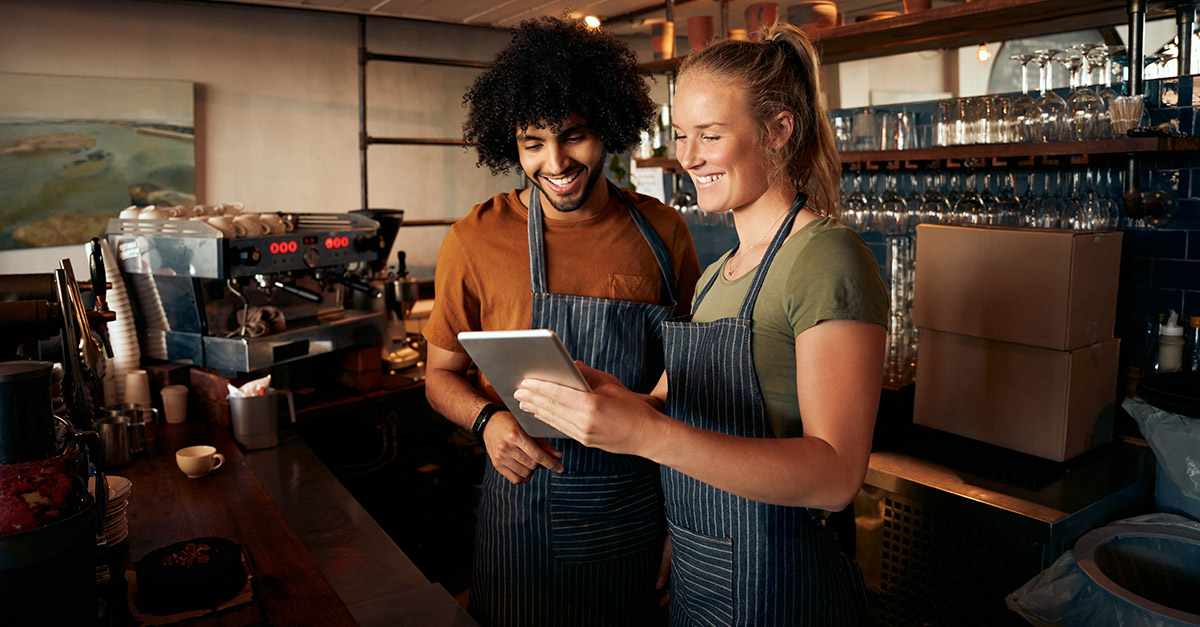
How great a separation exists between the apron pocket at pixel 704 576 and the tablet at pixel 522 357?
439 mm

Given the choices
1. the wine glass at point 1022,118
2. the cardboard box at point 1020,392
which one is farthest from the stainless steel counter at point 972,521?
the wine glass at point 1022,118

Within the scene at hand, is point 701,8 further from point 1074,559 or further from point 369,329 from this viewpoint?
point 1074,559

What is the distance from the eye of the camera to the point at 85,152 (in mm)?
4711

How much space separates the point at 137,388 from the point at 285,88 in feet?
10.9

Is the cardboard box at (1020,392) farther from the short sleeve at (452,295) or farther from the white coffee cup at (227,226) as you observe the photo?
the white coffee cup at (227,226)

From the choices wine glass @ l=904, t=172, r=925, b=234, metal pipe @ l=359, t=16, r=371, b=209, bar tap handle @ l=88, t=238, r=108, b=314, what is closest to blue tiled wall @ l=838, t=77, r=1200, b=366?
wine glass @ l=904, t=172, r=925, b=234

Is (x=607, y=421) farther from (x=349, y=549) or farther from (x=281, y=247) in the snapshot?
(x=281, y=247)

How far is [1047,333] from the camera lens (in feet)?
7.29

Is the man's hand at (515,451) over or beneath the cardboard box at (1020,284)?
beneath

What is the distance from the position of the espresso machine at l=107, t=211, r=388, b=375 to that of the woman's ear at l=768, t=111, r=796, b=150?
1.95 metres

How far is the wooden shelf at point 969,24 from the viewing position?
8.43 feet

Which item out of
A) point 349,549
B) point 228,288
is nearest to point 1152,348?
point 349,549

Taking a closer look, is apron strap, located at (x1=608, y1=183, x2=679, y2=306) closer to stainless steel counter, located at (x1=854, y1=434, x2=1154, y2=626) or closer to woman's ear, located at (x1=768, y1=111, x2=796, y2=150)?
woman's ear, located at (x1=768, y1=111, x2=796, y2=150)

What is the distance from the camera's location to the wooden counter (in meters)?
1.46
